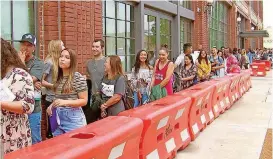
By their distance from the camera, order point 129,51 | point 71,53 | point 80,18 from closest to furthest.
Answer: point 71,53
point 80,18
point 129,51

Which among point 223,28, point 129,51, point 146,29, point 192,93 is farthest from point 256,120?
point 223,28

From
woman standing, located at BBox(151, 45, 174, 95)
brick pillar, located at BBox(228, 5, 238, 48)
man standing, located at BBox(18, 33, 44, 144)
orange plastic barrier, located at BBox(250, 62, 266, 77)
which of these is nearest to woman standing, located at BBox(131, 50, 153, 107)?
woman standing, located at BBox(151, 45, 174, 95)

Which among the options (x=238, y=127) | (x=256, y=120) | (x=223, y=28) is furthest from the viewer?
(x=223, y=28)

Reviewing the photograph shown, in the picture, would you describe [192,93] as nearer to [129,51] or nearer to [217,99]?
[217,99]

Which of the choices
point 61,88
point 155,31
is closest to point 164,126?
point 61,88

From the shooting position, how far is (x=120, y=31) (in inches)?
393

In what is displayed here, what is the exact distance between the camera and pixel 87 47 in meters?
7.51

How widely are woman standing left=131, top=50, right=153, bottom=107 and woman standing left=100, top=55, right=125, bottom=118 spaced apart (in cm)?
187

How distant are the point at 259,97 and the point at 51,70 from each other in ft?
33.4

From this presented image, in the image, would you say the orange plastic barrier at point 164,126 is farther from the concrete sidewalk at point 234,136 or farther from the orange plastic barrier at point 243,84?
the orange plastic barrier at point 243,84

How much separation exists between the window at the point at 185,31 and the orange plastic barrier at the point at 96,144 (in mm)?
11735

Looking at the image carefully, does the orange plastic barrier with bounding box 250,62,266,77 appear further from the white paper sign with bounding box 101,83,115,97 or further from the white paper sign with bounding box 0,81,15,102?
the white paper sign with bounding box 0,81,15,102

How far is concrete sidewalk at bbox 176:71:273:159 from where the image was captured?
6.01 m

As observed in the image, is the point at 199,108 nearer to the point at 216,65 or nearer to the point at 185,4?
the point at 216,65
